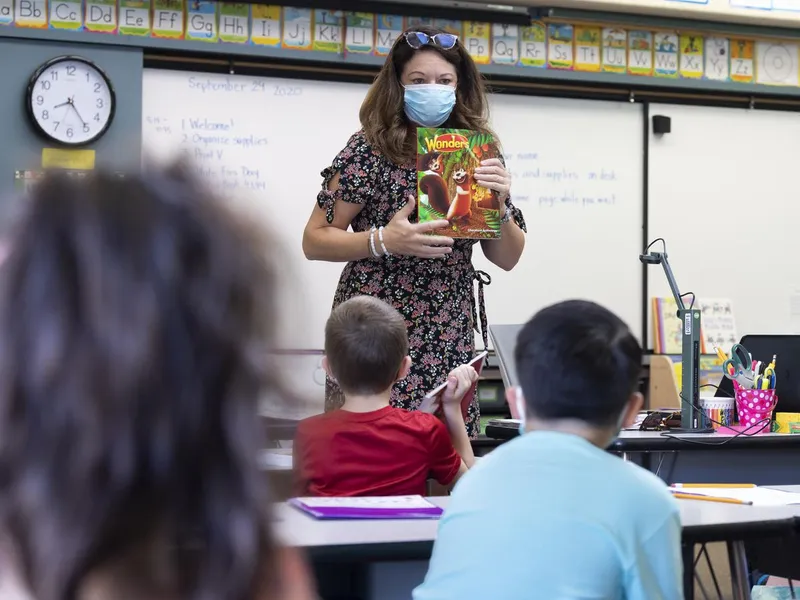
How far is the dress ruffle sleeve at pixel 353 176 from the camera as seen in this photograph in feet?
8.51

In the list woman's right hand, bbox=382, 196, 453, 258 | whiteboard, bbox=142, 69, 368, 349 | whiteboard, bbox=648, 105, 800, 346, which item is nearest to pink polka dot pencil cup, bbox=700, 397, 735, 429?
woman's right hand, bbox=382, 196, 453, 258

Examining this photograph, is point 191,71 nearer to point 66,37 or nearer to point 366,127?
point 66,37

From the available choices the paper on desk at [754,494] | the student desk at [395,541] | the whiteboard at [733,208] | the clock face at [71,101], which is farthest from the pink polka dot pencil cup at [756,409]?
the clock face at [71,101]

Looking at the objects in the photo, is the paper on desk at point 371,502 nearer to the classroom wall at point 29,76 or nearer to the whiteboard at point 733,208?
the classroom wall at point 29,76

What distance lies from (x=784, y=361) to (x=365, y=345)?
55.9 inches

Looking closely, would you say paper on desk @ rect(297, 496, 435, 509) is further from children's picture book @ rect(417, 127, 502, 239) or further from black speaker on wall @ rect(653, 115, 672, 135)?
black speaker on wall @ rect(653, 115, 672, 135)

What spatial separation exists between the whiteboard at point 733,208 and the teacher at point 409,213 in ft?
9.44

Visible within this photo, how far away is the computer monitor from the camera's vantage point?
3068mm

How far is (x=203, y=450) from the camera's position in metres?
0.50

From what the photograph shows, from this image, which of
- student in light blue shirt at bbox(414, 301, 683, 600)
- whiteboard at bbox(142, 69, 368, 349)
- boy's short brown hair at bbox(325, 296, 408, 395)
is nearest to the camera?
student in light blue shirt at bbox(414, 301, 683, 600)

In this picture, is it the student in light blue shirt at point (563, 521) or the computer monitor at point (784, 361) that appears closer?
the student in light blue shirt at point (563, 521)

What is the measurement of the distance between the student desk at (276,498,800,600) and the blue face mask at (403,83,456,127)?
3.33 ft

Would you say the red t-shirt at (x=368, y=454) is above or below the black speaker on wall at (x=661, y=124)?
below

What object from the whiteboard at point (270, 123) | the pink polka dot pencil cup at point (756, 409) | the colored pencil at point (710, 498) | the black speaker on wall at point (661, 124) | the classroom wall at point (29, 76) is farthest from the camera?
the black speaker on wall at point (661, 124)
